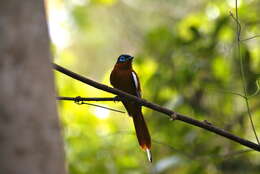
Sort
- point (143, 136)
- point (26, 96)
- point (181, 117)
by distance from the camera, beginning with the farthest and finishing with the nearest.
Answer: point (143, 136), point (181, 117), point (26, 96)

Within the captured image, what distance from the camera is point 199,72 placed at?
4852 millimetres

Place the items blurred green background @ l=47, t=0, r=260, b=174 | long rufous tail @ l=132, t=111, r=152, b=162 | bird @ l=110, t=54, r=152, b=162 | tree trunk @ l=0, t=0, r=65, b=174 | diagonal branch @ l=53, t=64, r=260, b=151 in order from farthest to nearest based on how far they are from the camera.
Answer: blurred green background @ l=47, t=0, r=260, b=174 → bird @ l=110, t=54, r=152, b=162 → long rufous tail @ l=132, t=111, r=152, b=162 → diagonal branch @ l=53, t=64, r=260, b=151 → tree trunk @ l=0, t=0, r=65, b=174

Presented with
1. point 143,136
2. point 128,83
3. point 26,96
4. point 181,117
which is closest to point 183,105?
point 128,83

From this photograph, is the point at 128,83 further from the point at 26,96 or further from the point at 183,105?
the point at 26,96

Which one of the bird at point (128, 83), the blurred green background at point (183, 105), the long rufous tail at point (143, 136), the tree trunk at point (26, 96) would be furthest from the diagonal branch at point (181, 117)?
the blurred green background at point (183, 105)

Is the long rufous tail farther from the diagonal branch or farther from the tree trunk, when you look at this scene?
the tree trunk

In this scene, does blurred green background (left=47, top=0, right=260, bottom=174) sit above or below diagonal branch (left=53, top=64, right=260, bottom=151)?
below

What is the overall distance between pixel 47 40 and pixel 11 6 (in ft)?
0.39

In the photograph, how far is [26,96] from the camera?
3.98 feet

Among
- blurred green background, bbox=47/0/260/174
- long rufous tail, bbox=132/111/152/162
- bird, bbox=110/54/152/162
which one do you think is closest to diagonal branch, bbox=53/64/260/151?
long rufous tail, bbox=132/111/152/162

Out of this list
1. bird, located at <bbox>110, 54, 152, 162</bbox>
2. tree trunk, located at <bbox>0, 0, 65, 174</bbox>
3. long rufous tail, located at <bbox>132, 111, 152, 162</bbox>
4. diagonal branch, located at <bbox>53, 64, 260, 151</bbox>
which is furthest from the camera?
bird, located at <bbox>110, 54, 152, 162</bbox>

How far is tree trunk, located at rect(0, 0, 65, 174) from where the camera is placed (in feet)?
3.88

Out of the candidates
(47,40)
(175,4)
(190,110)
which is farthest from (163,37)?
(47,40)

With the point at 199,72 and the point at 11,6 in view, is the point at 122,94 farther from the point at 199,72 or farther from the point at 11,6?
the point at 199,72
